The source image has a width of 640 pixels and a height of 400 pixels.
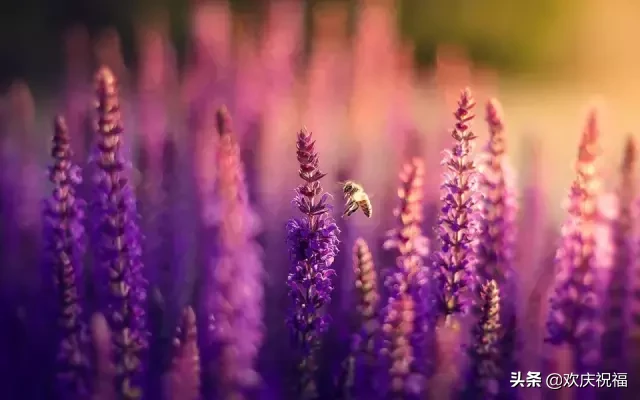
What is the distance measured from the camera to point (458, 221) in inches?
39.0

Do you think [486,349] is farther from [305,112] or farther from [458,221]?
[305,112]

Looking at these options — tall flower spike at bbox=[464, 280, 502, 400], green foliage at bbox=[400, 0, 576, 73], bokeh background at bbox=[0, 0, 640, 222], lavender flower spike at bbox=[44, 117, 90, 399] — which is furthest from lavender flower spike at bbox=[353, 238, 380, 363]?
green foliage at bbox=[400, 0, 576, 73]

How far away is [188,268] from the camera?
1.32 metres

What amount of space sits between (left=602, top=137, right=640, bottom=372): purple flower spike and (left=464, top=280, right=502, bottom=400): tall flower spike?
0.20 m

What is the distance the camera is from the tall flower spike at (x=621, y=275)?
1160mm

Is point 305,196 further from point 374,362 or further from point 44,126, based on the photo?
point 44,126

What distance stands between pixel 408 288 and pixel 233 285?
0.67ft

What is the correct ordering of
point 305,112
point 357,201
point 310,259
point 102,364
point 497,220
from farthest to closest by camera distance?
point 305,112
point 357,201
point 497,220
point 310,259
point 102,364

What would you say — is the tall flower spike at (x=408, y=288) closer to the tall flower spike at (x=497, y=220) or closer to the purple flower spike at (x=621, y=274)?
the tall flower spike at (x=497, y=220)

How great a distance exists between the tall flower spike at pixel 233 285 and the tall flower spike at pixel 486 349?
0.26 meters

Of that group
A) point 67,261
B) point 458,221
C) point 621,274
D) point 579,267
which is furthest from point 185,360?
point 621,274

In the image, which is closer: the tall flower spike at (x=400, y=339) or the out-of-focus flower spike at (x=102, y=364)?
the out-of-focus flower spike at (x=102, y=364)

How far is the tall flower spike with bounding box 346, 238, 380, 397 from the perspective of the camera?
98cm

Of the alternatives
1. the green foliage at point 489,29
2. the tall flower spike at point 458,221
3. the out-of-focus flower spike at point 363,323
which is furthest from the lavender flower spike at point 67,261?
the green foliage at point 489,29
